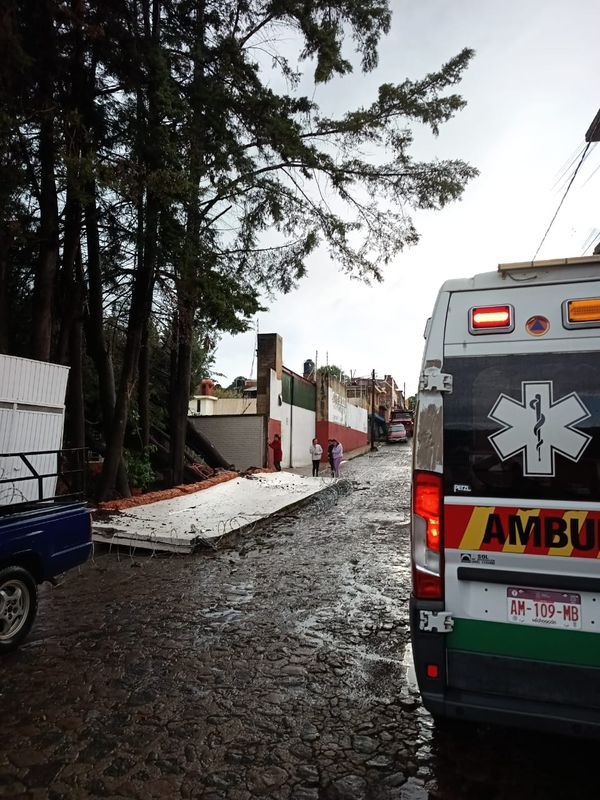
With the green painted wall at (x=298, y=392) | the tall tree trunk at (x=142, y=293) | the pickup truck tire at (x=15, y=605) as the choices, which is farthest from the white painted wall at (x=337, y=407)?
the pickup truck tire at (x=15, y=605)

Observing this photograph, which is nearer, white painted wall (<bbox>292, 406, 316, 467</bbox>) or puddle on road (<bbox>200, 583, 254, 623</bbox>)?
puddle on road (<bbox>200, 583, 254, 623</bbox>)

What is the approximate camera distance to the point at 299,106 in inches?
448

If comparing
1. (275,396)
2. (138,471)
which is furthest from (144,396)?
(275,396)

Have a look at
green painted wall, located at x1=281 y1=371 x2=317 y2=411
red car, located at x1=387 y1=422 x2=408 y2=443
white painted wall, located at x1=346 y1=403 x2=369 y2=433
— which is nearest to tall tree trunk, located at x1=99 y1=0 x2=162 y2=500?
green painted wall, located at x1=281 y1=371 x2=317 y2=411

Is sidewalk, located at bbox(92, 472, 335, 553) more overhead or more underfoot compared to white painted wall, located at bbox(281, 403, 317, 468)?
more underfoot

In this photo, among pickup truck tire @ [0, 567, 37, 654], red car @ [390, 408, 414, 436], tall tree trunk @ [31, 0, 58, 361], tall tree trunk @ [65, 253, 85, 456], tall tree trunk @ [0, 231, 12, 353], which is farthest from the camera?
red car @ [390, 408, 414, 436]

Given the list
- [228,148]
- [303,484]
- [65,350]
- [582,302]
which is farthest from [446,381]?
[303,484]

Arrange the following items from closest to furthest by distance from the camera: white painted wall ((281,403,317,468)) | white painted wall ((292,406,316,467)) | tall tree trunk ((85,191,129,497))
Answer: tall tree trunk ((85,191,129,497))
white painted wall ((281,403,317,468))
white painted wall ((292,406,316,467))

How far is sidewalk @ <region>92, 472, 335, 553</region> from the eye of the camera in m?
8.20

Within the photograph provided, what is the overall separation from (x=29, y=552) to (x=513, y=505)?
3.73m

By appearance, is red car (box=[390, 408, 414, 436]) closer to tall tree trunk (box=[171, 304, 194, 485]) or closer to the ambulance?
tall tree trunk (box=[171, 304, 194, 485])

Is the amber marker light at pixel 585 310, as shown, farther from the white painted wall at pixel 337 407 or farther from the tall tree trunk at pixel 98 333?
the white painted wall at pixel 337 407

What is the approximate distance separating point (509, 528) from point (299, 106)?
1097cm

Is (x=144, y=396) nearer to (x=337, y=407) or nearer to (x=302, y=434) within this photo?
(x=302, y=434)
